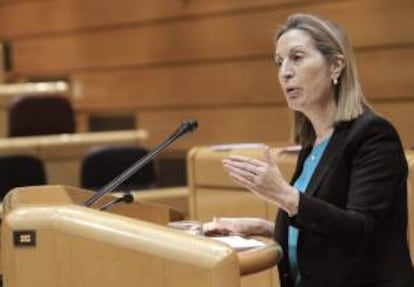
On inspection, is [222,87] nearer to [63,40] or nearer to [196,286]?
[63,40]

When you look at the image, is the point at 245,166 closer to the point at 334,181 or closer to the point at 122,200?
the point at 334,181

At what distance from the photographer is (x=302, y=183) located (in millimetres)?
A: 1743

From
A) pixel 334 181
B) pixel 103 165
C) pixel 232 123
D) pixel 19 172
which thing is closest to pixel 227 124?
pixel 232 123

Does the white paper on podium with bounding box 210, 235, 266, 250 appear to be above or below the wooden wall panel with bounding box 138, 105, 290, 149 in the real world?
above

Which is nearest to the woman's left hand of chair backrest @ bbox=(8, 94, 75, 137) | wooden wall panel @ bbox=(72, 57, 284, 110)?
wooden wall panel @ bbox=(72, 57, 284, 110)

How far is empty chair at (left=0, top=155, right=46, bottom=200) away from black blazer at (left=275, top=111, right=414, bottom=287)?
248cm

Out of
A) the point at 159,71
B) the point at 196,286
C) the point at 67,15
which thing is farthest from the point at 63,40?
the point at 196,286

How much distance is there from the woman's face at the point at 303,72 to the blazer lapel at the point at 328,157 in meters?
0.08

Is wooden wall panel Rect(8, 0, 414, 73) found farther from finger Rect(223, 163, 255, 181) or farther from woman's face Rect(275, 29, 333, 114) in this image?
finger Rect(223, 163, 255, 181)

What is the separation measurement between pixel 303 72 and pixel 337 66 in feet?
0.24

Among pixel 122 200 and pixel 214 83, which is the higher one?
pixel 122 200

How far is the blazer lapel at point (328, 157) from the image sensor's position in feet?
5.40

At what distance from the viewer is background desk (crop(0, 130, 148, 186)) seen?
441 centimetres

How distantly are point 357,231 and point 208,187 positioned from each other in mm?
1715
